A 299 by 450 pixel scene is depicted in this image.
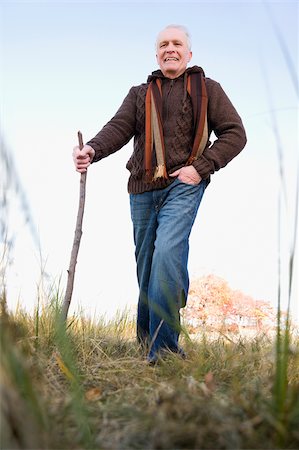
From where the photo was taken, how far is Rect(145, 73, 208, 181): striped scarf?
365cm

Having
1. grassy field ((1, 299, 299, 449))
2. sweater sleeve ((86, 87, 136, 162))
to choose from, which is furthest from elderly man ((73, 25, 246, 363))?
grassy field ((1, 299, 299, 449))

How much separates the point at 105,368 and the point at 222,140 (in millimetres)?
1605

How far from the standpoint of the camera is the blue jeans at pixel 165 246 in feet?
11.3

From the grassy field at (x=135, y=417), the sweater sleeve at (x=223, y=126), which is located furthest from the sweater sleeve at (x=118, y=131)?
the grassy field at (x=135, y=417)

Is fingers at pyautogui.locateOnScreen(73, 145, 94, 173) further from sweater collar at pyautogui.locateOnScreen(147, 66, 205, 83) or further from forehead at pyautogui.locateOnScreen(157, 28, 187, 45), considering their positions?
forehead at pyautogui.locateOnScreen(157, 28, 187, 45)

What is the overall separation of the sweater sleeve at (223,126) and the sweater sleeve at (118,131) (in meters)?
0.54

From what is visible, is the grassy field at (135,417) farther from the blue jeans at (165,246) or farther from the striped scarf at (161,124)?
the striped scarf at (161,124)

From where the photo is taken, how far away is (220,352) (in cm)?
361

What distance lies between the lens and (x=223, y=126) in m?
3.78

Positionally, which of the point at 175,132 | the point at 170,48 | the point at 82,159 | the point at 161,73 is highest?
the point at 170,48

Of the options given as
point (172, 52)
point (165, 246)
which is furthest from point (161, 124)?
point (165, 246)

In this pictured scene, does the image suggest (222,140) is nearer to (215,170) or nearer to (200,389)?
(215,170)

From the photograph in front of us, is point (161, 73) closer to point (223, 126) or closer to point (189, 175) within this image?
point (223, 126)

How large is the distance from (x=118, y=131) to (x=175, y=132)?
17.8 inches
